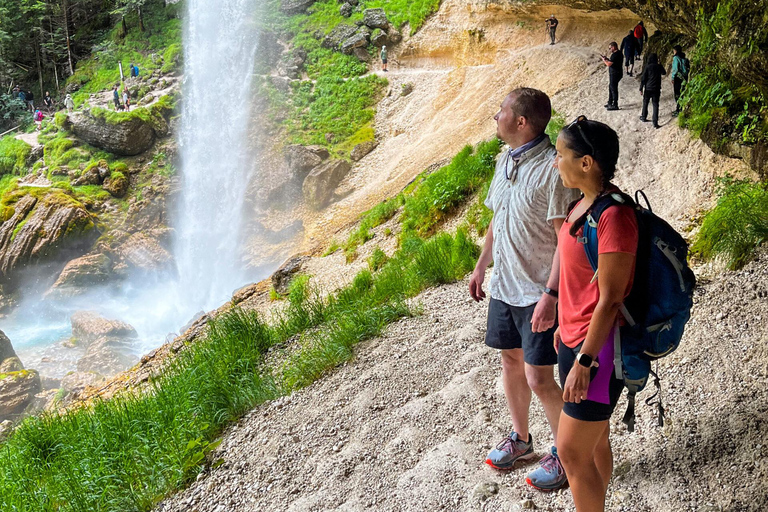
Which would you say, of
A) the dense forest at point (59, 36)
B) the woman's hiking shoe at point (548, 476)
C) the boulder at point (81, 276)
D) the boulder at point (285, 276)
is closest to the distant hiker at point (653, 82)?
the boulder at point (285, 276)

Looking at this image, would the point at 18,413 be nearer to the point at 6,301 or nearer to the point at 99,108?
the point at 6,301

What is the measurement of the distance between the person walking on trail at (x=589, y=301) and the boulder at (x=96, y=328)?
55.0 ft

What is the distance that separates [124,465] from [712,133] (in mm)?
7617

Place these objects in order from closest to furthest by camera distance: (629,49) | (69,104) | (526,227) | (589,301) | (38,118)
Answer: (589,301), (526,227), (629,49), (69,104), (38,118)

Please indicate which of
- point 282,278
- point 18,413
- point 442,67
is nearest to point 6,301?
point 18,413

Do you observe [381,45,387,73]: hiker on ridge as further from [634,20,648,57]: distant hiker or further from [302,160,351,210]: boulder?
[634,20,648,57]: distant hiker

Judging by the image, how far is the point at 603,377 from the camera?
87.3 inches

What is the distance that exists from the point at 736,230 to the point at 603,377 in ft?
10.4

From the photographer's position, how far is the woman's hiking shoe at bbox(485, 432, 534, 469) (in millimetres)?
3311

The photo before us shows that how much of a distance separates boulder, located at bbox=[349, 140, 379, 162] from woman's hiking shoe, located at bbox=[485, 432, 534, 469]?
17519mm

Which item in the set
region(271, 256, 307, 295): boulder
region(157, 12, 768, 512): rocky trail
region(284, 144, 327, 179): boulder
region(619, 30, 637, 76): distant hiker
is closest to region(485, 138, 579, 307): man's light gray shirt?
region(157, 12, 768, 512): rocky trail

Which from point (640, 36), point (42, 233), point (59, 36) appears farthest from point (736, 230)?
point (59, 36)

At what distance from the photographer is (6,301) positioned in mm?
20453

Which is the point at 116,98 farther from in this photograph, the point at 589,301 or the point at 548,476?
the point at 589,301
